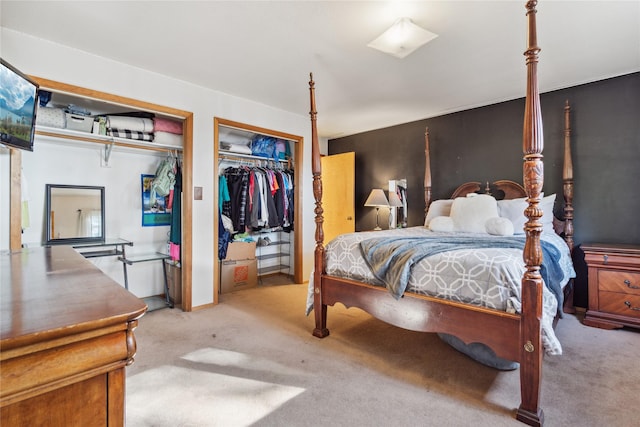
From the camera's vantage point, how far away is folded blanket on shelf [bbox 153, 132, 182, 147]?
3266mm

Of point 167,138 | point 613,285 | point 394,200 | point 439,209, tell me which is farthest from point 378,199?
point 167,138

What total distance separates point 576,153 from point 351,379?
3.20 m

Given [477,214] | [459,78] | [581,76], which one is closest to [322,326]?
[477,214]

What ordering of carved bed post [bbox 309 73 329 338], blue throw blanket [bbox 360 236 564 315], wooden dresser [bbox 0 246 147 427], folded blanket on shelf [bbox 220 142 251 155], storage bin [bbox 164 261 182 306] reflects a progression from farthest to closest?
folded blanket on shelf [bbox 220 142 251 155] < storage bin [bbox 164 261 182 306] < carved bed post [bbox 309 73 329 338] < blue throw blanket [bbox 360 236 564 315] < wooden dresser [bbox 0 246 147 427]

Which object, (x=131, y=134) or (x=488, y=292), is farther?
(x=131, y=134)

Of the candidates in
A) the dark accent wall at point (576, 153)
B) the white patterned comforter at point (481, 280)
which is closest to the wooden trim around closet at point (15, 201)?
the white patterned comforter at point (481, 280)

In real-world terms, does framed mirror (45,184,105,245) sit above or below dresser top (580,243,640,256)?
above

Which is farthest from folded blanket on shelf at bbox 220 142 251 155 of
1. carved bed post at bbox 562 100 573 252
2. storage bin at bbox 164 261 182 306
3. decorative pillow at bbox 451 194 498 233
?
carved bed post at bbox 562 100 573 252

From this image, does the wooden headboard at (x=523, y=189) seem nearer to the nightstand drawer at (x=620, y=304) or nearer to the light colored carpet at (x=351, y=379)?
the nightstand drawer at (x=620, y=304)

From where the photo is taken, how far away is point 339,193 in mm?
5027

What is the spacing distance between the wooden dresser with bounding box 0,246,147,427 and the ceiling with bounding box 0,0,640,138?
1.98m

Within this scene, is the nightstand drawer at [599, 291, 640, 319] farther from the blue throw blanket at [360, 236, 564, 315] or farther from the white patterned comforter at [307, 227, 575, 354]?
the white patterned comforter at [307, 227, 575, 354]

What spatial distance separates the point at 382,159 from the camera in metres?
4.83

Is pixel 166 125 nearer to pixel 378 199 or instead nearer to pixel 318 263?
pixel 318 263
